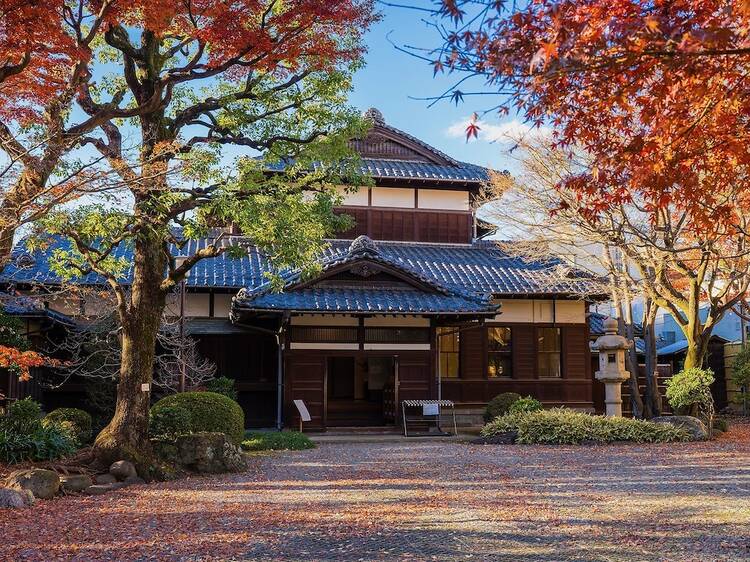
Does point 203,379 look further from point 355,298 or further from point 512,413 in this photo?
point 512,413

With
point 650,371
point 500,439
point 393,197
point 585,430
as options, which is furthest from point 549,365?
point 393,197

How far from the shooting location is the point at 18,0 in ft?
25.6

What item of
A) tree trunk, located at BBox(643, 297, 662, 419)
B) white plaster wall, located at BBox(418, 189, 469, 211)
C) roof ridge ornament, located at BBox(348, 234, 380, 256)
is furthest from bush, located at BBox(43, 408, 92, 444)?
tree trunk, located at BBox(643, 297, 662, 419)

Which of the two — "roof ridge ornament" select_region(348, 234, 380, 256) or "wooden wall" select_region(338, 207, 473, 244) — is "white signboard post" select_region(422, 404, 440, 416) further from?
"wooden wall" select_region(338, 207, 473, 244)

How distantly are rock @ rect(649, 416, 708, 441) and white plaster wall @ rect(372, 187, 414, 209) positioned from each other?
10.4 metres

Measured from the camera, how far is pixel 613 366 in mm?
19469

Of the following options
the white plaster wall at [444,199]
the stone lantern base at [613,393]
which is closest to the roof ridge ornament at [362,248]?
the white plaster wall at [444,199]

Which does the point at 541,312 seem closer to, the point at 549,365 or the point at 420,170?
the point at 549,365

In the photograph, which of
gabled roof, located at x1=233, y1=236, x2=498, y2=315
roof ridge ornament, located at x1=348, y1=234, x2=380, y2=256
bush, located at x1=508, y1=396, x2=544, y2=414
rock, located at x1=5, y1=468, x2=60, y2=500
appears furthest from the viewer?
roof ridge ornament, located at x1=348, y1=234, x2=380, y2=256

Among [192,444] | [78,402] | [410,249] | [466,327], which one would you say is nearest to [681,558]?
[192,444]

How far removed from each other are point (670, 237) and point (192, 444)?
1207cm

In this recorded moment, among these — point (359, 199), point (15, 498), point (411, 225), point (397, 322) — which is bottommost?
point (15, 498)

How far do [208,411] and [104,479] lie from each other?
3078 mm

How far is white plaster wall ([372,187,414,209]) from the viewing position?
79.5 ft
